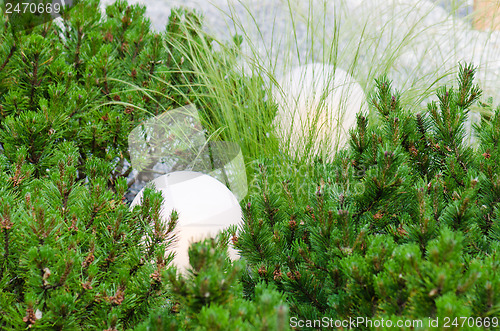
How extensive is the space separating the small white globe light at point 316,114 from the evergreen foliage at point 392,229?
1.95ft

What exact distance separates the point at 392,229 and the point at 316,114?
1.04m

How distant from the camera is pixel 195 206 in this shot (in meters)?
1.58

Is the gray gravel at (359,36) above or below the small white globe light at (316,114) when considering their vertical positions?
above

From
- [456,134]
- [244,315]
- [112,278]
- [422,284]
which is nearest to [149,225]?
[112,278]

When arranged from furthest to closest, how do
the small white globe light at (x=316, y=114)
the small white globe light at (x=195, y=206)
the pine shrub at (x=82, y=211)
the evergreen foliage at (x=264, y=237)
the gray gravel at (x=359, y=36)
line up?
the gray gravel at (x=359, y=36) < the small white globe light at (x=316, y=114) < the small white globe light at (x=195, y=206) < the pine shrub at (x=82, y=211) < the evergreen foliage at (x=264, y=237)

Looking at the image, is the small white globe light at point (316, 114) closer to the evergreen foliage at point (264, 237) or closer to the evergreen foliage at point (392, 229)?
the evergreen foliage at point (264, 237)

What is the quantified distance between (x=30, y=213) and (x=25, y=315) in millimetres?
→ 193

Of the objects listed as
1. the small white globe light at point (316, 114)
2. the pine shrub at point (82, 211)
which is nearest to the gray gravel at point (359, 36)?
the small white globe light at point (316, 114)

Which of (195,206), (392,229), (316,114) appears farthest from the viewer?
(316,114)

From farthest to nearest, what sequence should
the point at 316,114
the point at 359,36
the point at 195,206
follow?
the point at 359,36
the point at 316,114
the point at 195,206

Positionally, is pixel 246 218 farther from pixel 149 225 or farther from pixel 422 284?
pixel 422 284

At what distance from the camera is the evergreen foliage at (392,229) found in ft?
2.21

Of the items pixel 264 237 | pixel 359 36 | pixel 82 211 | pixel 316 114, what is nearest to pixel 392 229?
pixel 264 237

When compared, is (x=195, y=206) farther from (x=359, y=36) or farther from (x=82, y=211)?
(x=359, y=36)
